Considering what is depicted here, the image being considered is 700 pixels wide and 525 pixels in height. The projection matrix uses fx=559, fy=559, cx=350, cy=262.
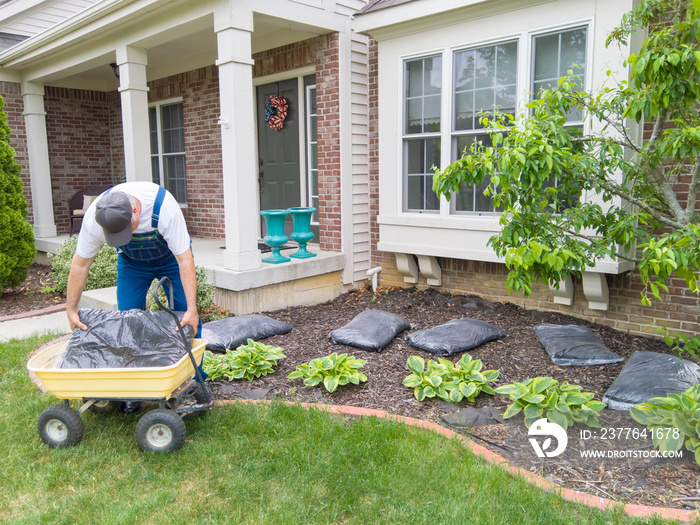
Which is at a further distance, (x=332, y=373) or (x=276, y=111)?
(x=276, y=111)

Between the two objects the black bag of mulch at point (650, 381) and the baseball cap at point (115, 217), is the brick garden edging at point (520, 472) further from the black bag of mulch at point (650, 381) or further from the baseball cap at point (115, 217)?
the baseball cap at point (115, 217)

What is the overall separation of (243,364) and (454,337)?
1.73m

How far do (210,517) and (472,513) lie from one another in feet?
3.86

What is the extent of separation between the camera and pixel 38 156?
30.6 feet

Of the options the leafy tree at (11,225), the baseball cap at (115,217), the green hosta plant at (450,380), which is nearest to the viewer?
the baseball cap at (115,217)

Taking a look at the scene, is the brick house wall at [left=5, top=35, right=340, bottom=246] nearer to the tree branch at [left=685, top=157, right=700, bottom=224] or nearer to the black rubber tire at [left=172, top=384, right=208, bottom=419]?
the black rubber tire at [left=172, top=384, right=208, bottom=419]

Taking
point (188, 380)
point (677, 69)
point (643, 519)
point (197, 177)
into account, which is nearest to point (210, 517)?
point (188, 380)

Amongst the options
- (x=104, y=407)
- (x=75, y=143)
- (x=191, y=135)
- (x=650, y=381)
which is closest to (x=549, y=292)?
(x=650, y=381)

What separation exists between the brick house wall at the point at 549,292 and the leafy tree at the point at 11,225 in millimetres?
4401

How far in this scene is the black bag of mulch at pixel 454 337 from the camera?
179 inches

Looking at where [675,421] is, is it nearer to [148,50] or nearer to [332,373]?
[332,373]

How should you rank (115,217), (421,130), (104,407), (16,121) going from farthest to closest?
(16,121) < (421,130) < (104,407) < (115,217)

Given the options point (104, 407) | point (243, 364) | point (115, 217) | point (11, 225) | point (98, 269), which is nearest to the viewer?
point (115, 217)

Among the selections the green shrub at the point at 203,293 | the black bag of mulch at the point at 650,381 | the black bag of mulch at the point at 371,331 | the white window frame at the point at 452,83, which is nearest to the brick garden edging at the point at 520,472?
the black bag of mulch at the point at 650,381
